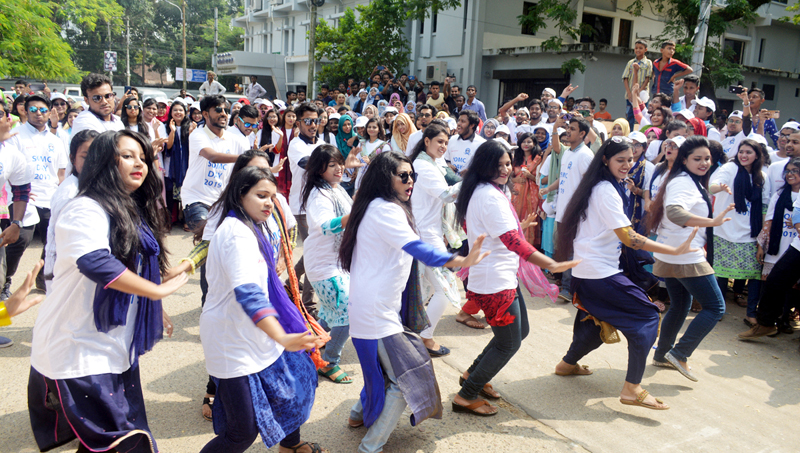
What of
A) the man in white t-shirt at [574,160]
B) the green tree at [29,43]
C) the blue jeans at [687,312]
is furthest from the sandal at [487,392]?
the green tree at [29,43]

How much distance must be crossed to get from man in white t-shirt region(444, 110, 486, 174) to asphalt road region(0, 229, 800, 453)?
2330mm

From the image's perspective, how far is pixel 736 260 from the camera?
580 cm

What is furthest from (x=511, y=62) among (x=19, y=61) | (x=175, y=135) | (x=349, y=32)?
(x=19, y=61)

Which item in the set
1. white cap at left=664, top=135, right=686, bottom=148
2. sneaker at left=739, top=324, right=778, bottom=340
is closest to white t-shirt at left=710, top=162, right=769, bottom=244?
white cap at left=664, top=135, right=686, bottom=148

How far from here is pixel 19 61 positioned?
17312 mm

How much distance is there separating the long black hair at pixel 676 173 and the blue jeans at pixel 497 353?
1.55 m

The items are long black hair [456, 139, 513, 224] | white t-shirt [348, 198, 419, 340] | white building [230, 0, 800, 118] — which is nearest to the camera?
white t-shirt [348, 198, 419, 340]

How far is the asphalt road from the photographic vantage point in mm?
3350

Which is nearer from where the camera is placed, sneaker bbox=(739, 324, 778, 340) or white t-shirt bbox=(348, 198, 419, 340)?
white t-shirt bbox=(348, 198, 419, 340)

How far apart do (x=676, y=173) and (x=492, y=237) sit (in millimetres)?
1711

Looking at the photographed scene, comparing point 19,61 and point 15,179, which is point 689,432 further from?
point 19,61

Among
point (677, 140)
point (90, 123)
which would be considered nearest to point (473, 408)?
point (677, 140)

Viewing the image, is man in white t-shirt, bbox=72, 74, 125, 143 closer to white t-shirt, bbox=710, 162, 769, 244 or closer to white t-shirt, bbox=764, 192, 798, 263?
white t-shirt, bbox=710, 162, 769, 244

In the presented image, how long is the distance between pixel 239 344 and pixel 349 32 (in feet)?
63.8
